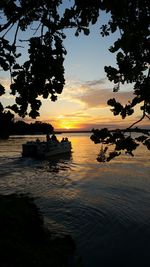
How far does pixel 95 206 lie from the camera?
2136 cm

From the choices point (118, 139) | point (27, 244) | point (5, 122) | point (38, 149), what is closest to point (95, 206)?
point (27, 244)

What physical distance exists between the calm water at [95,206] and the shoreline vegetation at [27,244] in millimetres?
848

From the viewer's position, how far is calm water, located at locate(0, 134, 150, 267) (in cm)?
1381

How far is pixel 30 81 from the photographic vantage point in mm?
4598

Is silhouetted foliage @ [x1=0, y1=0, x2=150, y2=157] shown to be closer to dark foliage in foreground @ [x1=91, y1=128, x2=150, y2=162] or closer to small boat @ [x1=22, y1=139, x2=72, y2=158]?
dark foliage in foreground @ [x1=91, y1=128, x2=150, y2=162]

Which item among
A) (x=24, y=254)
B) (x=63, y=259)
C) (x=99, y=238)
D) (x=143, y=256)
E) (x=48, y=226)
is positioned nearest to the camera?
(x=24, y=254)

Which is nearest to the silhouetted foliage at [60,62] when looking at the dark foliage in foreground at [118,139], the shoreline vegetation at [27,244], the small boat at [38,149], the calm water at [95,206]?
the dark foliage in foreground at [118,139]

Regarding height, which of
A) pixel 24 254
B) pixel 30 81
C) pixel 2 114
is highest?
pixel 30 81

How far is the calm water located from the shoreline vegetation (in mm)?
848

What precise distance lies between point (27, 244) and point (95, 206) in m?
10.5

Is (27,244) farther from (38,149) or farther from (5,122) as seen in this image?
(38,149)

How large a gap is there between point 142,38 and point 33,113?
1.69 metres

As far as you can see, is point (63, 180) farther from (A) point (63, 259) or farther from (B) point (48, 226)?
(A) point (63, 259)

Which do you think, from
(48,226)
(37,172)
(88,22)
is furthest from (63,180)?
(88,22)
